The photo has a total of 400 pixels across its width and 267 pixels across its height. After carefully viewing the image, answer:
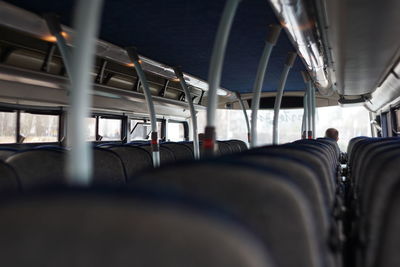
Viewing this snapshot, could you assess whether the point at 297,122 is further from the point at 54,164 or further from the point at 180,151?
the point at 54,164

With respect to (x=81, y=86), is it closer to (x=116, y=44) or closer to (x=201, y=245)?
(x=201, y=245)

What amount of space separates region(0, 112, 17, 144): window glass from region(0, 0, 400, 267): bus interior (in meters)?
0.02

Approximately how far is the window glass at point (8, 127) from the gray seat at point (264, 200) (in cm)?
504

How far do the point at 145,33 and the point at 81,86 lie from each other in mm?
4419

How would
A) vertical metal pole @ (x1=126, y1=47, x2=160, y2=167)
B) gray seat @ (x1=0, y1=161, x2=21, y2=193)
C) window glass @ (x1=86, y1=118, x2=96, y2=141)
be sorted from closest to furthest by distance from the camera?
gray seat @ (x1=0, y1=161, x2=21, y2=193) < vertical metal pole @ (x1=126, y1=47, x2=160, y2=167) < window glass @ (x1=86, y1=118, x2=96, y2=141)

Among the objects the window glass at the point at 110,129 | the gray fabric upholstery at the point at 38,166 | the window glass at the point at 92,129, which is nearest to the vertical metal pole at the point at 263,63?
the gray fabric upholstery at the point at 38,166

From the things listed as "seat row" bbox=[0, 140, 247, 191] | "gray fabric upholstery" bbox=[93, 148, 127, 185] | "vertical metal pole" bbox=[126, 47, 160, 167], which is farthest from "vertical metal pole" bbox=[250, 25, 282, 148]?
"gray fabric upholstery" bbox=[93, 148, 127, 185]

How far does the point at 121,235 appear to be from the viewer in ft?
2.63

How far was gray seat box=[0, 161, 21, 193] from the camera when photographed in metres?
2.88

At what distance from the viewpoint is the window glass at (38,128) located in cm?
598

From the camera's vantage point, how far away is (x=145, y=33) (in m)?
5.78

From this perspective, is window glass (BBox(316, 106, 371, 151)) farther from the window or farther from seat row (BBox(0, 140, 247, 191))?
seat row (BBox(0, 140, 247, 191))

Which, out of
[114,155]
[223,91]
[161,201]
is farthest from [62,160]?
[223,91]

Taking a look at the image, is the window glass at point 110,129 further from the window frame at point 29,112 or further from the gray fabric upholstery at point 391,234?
the gray fabric upholstery at point 391,234
